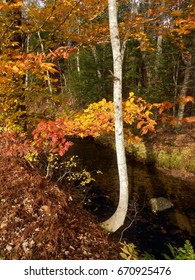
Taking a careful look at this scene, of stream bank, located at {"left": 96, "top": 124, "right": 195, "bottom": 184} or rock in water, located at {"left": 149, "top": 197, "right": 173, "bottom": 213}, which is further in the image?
stream bank, located at {"left": 96, "top": 124, "right": 195, "bottom": 184}

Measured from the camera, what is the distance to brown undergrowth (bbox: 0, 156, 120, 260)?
480 centimetres

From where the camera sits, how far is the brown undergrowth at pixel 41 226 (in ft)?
15.8

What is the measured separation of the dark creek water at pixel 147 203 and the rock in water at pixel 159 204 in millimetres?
173

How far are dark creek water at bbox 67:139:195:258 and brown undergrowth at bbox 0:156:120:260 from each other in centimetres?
197

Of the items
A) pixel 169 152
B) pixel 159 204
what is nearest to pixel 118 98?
pixel 159 204

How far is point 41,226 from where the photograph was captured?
5.29m

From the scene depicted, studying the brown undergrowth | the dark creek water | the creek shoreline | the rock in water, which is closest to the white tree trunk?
the dark creek water

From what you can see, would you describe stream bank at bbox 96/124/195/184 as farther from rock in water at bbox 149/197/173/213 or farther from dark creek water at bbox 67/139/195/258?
rock in water at bbox 149/197/173/213

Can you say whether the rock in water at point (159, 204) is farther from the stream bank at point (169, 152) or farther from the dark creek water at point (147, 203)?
the stream bank at point (169, 152)

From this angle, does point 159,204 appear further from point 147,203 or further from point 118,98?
point 118,98

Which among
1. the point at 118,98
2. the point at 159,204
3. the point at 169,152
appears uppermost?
the point at 118,98

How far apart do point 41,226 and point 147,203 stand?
18.0 ft

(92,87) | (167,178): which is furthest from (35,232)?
(92,87)
